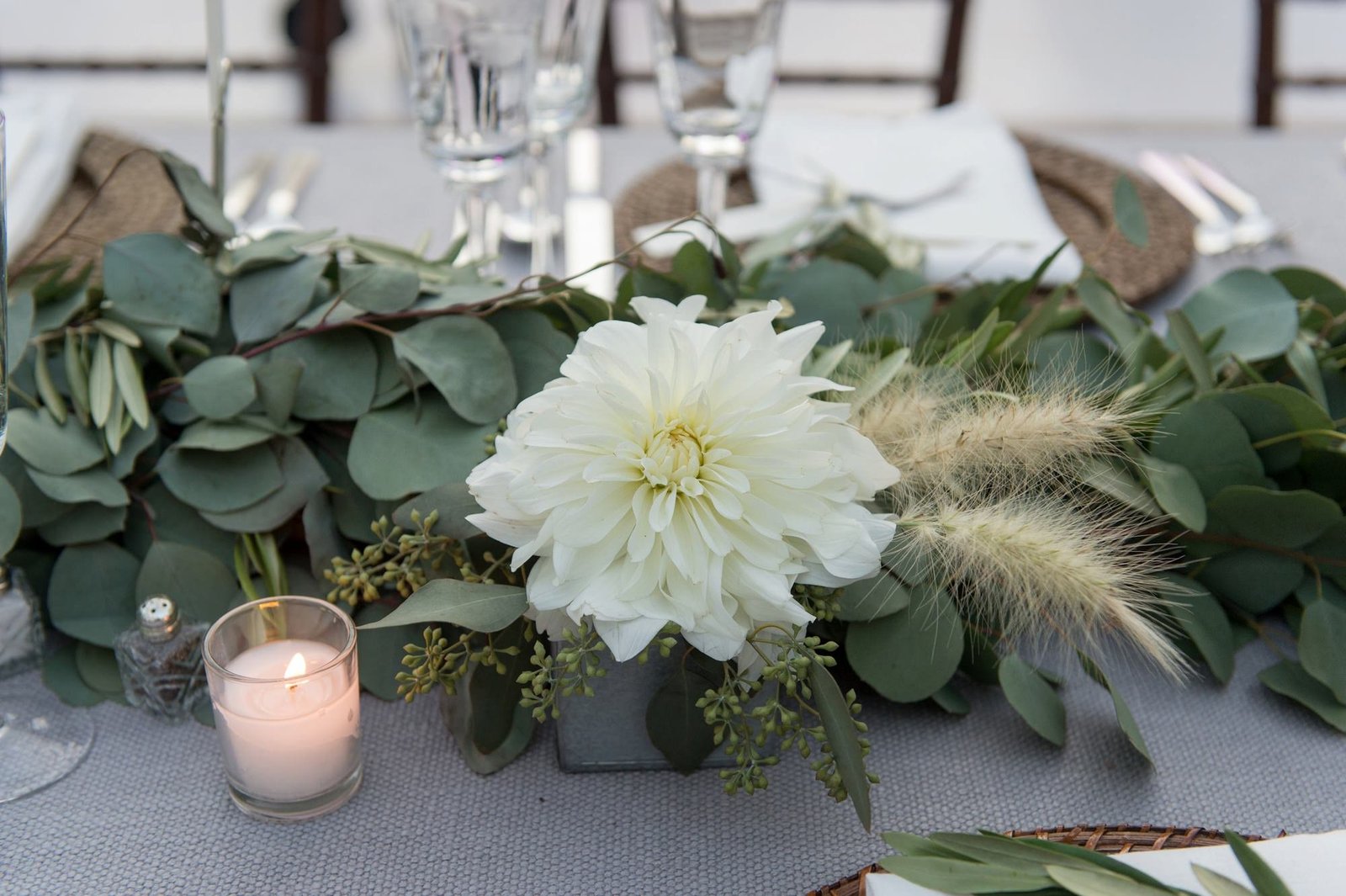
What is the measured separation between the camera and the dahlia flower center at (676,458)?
40cm

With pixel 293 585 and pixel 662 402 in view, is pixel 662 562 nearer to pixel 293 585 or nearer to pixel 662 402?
pixel 662 402

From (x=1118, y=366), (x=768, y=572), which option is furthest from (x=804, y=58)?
(x=768, y=572)

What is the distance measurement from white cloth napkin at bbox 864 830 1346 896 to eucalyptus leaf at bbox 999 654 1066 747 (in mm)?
98

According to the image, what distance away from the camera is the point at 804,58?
9.75 feet

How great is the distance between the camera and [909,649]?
0.48 m

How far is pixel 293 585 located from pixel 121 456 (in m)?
0.09

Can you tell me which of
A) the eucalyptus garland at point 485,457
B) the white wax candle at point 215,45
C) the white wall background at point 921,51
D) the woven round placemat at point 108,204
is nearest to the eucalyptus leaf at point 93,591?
the eucalyptus garland at point 485,457

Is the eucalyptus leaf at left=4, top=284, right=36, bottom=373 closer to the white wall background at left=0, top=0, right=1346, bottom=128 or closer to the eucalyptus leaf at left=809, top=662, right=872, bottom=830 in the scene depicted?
the eucalyptus leaf at left=809, top=662, right=872, bottom=830

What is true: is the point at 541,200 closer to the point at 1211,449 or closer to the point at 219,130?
the point at 219,130

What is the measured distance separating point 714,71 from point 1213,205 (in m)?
0.45

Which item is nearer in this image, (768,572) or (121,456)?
(768,572)

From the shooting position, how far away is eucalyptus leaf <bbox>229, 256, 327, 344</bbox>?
1.80ft

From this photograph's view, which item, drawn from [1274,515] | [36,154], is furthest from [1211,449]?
[36,154]

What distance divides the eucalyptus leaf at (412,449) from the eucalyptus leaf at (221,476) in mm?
41
